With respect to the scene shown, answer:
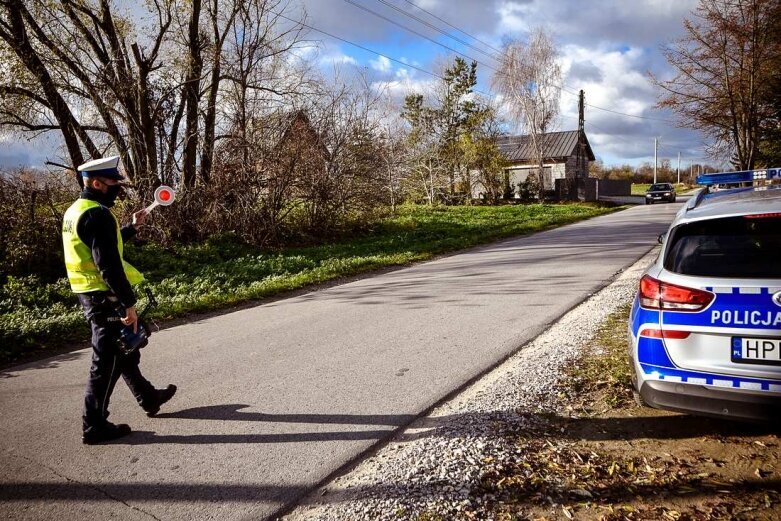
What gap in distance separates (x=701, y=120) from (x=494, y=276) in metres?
9.66

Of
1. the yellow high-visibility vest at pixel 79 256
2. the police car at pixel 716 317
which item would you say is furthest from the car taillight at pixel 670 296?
the yellow high-visibility vest at pixel 79 256

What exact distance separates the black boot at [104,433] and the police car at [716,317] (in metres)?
3.81

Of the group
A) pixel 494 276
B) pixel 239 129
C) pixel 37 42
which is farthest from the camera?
pixel 239 129

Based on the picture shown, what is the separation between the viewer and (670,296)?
3080mm

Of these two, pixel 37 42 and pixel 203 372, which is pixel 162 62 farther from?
pixel 203 372

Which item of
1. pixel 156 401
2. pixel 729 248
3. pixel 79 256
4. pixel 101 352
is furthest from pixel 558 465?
pixel 79 256

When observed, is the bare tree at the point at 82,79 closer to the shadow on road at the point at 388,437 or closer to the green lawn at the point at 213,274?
the green lawn at the point at 213,274

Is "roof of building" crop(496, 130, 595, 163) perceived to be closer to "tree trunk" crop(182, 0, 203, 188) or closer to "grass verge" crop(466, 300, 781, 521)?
"tree trunk" crop(182, 0, 203, 188)

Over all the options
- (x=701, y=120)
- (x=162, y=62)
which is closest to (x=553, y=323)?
(x=701, y=120)

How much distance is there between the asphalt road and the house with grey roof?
36461mm

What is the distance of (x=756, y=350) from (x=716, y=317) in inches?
10.6

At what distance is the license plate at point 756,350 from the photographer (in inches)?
109

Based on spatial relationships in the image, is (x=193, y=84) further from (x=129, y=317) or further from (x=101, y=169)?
(x=129, y=317)

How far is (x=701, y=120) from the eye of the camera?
1424 centimetres
